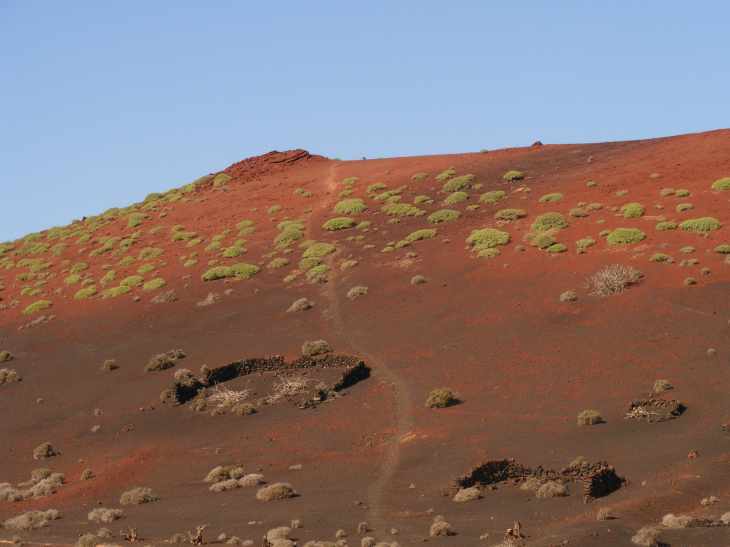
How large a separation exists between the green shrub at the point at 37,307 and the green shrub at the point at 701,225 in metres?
38.0

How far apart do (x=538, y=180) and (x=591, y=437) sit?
34.3 metres

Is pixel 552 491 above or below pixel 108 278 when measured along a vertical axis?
below

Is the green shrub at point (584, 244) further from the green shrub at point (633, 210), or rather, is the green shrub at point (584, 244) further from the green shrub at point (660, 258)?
the green shrub at point (633, 210)

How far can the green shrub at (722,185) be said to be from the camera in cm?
5083

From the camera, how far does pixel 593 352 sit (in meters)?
36.4

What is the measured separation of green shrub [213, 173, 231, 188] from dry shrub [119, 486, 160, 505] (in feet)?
174

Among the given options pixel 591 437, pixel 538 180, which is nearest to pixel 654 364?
pixel 591 437

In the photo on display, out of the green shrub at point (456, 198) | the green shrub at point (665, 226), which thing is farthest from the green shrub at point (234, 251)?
the green shrub at point (665, 226)

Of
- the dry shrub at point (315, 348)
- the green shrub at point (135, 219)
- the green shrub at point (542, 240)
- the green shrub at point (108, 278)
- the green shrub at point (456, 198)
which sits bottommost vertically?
the dry shrub at point (315, 348)

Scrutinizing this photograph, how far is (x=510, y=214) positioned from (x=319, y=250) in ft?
37.5

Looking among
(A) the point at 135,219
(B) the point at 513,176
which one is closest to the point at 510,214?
(B) the point at 513,176

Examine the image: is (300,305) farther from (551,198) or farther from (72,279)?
(72,279)

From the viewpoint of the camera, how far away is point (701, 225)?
45.9 meters

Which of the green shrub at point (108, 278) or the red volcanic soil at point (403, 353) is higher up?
the green shrub at point (108, 278)
